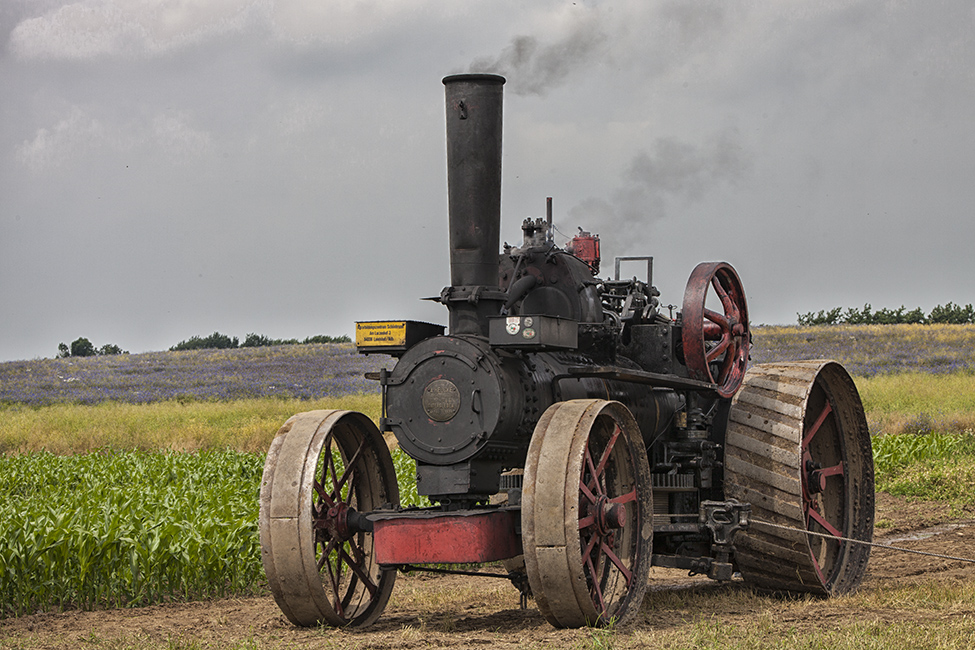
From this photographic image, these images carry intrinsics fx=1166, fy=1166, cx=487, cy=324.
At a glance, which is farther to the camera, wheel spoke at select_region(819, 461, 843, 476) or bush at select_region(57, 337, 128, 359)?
bush at select_region(57, 337, 128, 359)

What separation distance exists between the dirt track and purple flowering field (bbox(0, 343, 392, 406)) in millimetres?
17745

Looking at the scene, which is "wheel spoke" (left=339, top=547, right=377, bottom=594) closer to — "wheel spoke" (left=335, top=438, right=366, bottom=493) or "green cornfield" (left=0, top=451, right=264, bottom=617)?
"wheel spoke" (left=335, top=438, right=366, bottom=493)

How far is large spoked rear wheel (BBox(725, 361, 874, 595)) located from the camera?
8328 millimetres

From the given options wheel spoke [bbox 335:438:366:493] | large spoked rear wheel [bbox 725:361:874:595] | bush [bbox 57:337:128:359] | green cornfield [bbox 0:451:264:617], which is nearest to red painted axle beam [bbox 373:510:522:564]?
wheel spoke [bbox 335:438:366:493]

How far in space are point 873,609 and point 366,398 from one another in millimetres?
17309

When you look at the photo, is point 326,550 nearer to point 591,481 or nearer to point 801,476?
point 591,481

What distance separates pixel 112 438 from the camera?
67.2 ft

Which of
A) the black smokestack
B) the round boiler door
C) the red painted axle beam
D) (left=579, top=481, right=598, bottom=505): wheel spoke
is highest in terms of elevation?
the black smokestack

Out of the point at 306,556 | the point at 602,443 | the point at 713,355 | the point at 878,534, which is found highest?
the point at 713,355

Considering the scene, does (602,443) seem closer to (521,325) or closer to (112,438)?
(521,325)

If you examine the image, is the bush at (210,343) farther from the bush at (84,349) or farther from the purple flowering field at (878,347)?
the purple flowering field at (878,347)

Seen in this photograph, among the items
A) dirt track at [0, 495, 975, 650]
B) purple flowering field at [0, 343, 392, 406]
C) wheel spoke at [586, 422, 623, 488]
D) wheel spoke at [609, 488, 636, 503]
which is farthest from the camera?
purple flowering field at [0, 343, 392, 406]

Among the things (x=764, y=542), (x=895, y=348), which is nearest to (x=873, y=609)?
(x=764, y=542)

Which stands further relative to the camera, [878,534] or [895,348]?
[895,348]
